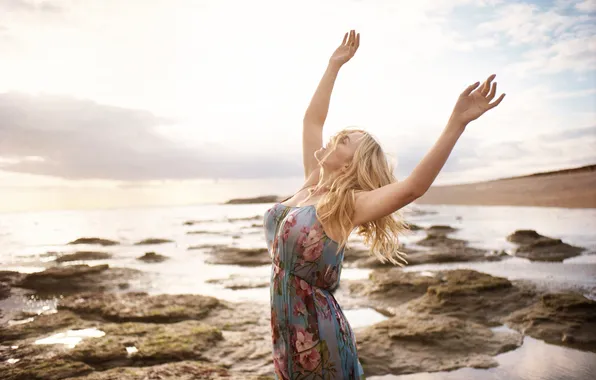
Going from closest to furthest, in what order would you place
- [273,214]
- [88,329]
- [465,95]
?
[465,95] < [273,214] < [88,329]

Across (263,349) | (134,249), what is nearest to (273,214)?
(263,349)

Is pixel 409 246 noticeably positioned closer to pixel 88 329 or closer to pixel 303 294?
pixel 88 329

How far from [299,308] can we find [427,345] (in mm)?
4994

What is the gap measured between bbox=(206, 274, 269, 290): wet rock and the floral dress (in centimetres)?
1081

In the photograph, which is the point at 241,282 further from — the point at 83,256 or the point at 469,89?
the point at 469,89

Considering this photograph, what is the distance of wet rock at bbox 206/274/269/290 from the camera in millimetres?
13648

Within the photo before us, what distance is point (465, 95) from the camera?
2379 millimetres

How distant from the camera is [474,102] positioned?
2385 millimetres

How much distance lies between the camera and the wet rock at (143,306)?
896cm

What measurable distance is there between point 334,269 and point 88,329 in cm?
657

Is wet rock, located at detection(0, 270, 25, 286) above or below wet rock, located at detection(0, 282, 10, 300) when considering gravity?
above

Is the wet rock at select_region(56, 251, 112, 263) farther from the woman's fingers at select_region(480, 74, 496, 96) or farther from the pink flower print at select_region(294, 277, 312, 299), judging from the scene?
the woman's fingers at select_region(480, 74, 496, 96)

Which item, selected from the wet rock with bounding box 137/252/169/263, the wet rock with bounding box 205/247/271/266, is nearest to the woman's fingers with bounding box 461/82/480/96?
the wet rock with bounding box 205/247/271/266

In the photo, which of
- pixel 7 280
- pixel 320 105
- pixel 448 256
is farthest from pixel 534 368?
pixel 7 280
